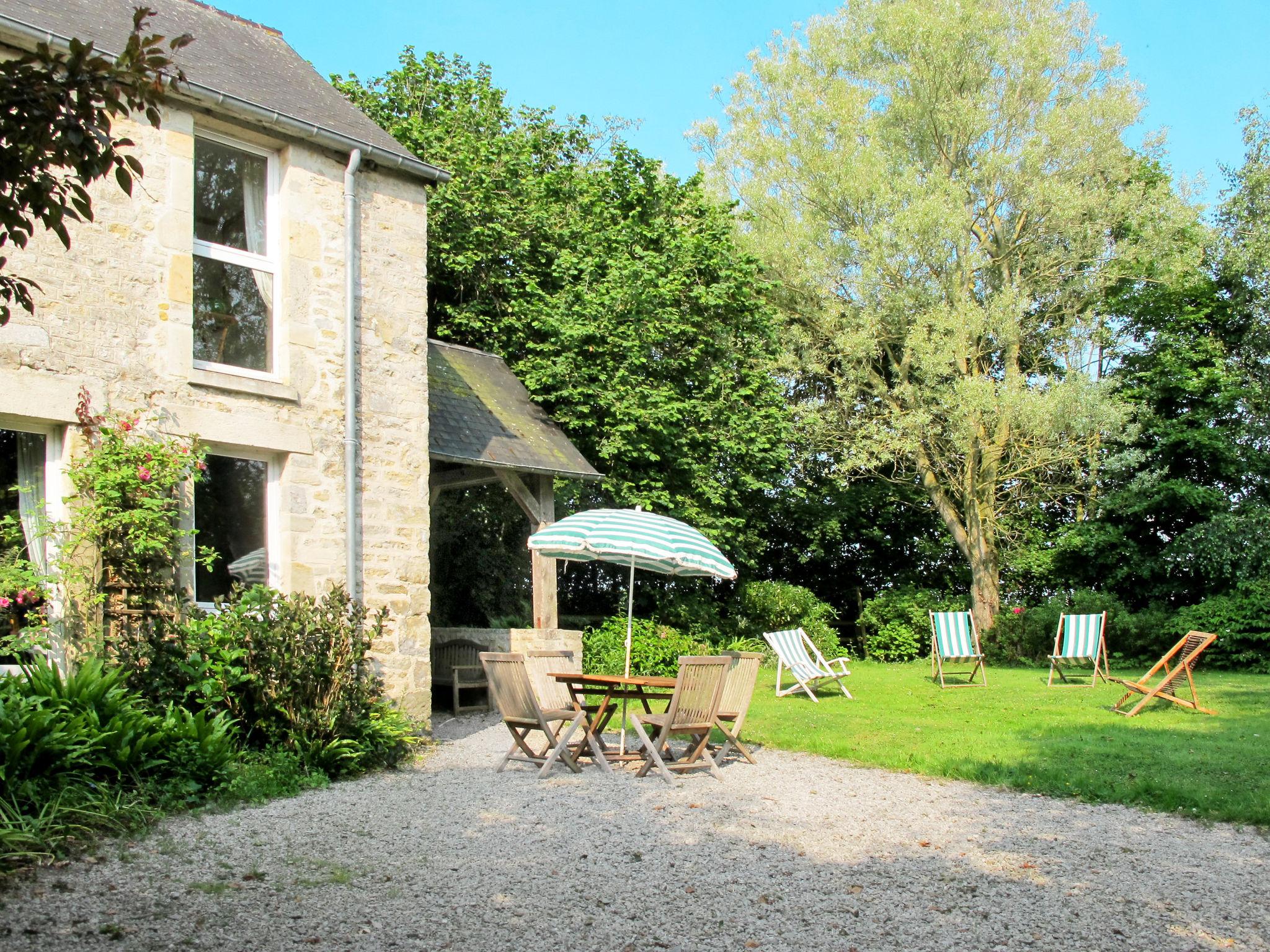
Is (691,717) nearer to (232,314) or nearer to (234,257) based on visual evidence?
(232,314)

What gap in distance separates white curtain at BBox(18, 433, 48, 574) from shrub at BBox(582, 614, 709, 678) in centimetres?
844

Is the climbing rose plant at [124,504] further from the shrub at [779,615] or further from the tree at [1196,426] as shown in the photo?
the tree at [1196,426]

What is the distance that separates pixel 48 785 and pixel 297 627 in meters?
2.31

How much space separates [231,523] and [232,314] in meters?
1.76

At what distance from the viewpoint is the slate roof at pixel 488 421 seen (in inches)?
454

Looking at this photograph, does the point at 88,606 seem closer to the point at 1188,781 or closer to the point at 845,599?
the point at 1188,781

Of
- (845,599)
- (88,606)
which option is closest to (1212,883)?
(88,606)

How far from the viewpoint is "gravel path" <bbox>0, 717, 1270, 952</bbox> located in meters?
4.26

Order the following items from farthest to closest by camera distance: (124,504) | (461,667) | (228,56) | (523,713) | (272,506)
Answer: (461,667) → (228,56) → (272,506) → (523,713) → (124,504)

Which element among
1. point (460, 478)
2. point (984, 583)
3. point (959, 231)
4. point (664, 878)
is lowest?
point (664, 878)

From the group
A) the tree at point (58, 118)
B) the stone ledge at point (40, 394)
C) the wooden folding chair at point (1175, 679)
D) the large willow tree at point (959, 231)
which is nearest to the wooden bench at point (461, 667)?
the stone ledge at point (40, 394)

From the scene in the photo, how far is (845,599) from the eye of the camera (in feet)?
80.3

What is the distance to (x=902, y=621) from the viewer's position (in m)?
21.9

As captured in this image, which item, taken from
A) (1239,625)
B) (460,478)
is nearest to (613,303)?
(460,478)
